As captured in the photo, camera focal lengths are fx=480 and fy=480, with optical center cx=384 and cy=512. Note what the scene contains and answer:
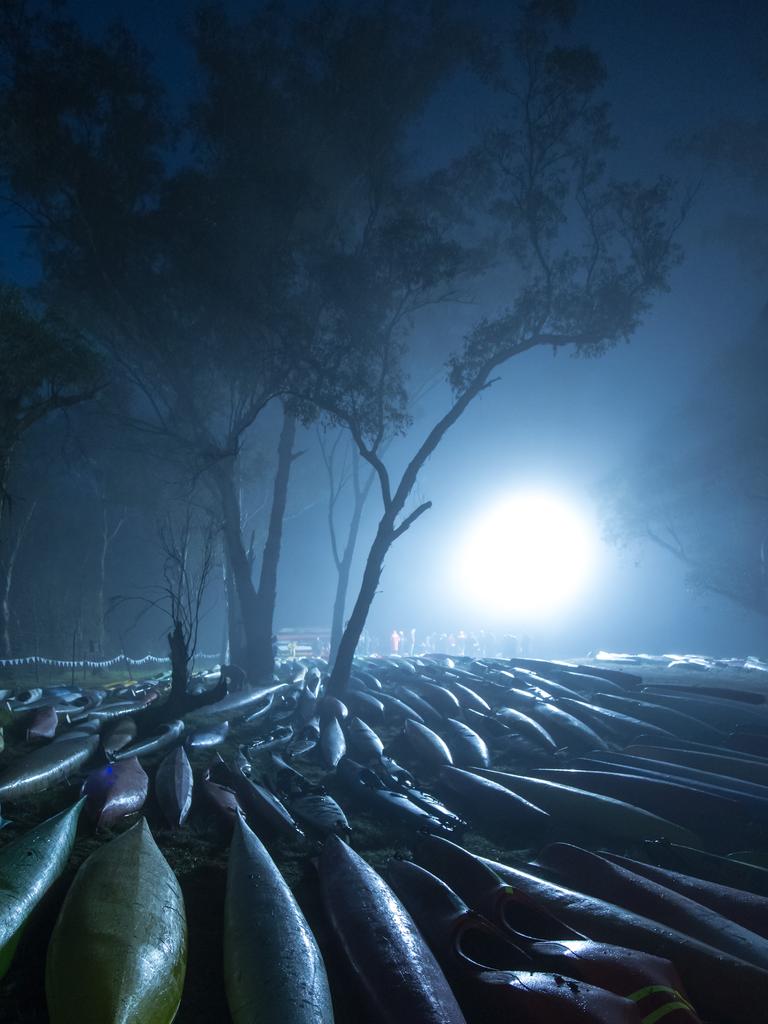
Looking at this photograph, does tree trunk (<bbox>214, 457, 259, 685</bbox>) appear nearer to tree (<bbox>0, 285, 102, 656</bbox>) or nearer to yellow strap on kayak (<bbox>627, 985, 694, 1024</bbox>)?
tree (<bbox>0, 285, 102, 656</bbox>)

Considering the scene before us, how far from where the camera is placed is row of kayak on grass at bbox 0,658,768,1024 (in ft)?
7.95

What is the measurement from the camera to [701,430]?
31578 mm

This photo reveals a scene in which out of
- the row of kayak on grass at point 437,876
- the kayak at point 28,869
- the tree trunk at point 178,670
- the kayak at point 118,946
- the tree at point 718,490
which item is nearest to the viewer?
the kayak at point 118,946

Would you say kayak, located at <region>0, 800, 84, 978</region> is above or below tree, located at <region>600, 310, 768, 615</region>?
below

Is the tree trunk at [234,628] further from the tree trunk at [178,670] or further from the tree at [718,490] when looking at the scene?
the tree at [718,490]

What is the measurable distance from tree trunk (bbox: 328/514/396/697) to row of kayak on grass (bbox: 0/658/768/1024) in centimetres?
392

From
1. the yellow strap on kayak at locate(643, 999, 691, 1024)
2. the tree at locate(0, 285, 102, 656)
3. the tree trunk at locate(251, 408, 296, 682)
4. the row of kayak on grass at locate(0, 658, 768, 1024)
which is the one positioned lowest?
the row of kayak on grass at locate(0, 658, 768, 1024)

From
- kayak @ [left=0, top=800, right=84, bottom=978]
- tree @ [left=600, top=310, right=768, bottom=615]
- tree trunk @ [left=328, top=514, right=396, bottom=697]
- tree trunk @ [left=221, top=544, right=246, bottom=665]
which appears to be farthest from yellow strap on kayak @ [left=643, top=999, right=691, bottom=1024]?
tree @ [left=600, top=310, right=768, bottom=615]

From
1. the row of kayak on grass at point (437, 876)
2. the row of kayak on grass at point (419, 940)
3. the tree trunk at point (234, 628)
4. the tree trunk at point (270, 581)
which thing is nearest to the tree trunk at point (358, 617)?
the tree trunk at point (270, 581)

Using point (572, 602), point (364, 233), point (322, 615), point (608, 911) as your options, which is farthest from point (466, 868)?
point (572, 602)

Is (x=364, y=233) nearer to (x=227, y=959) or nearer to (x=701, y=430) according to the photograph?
(x=227, y=959)

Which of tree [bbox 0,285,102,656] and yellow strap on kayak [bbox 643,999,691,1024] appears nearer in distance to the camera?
yellow strap on kayak [bbox 643,999,691,1024]

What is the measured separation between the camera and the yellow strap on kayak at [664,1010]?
2121 millimetres

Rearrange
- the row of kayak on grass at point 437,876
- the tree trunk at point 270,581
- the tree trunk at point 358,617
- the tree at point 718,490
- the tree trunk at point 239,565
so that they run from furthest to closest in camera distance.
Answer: the tree at point 718,490 < the tree trunk at point 239,565 < the tree trunk at point 270,581 < the tree trunk at point 358,617 < the row of kayak on grass at point 437,876
